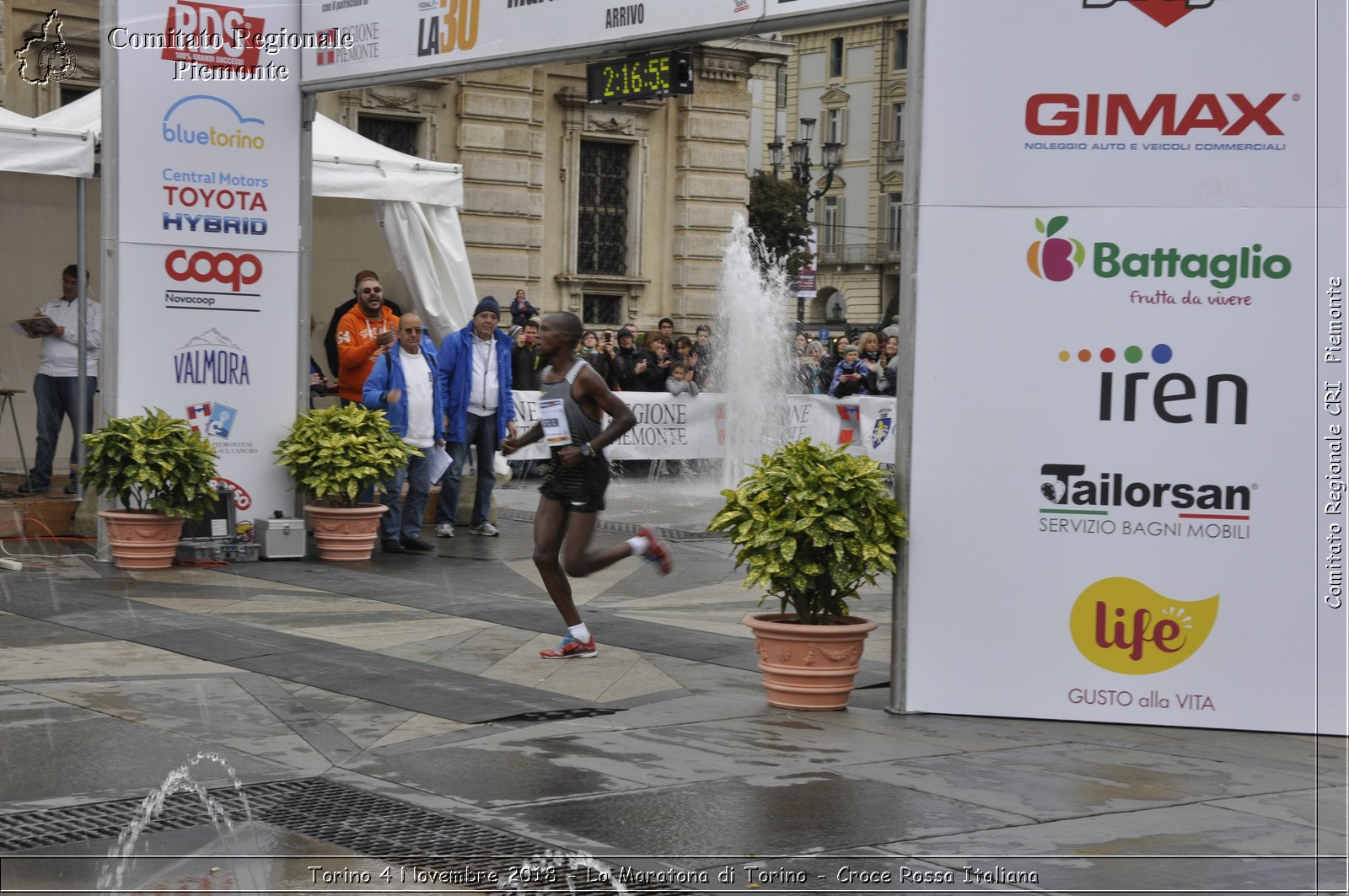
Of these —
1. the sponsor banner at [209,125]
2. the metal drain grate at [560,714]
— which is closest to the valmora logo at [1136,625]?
the metal drain grate at [560,714]

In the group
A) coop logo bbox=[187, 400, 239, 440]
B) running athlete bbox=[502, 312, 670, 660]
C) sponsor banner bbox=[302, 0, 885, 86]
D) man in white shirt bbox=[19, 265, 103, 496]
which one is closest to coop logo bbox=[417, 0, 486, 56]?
sponsor banner bbox=[302, 0, 885, 86]

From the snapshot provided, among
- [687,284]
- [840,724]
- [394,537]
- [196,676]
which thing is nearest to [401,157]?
[394,537]

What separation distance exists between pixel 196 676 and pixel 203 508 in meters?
4.41

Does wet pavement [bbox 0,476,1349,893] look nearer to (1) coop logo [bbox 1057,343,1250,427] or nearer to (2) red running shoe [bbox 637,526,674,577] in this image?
(2) red running shoe [bbox 637,526,674,577]

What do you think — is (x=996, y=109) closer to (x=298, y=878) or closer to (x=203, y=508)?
(x=298, y=878)

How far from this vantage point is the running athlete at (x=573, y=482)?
29.8ft

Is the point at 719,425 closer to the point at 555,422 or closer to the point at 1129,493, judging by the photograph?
the point at 555,422

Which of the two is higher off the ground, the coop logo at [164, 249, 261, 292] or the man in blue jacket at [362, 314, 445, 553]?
the coop logo at [164, 249, 261, 292]

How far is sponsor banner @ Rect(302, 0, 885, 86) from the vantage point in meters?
10.6

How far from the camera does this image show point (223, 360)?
1319cm

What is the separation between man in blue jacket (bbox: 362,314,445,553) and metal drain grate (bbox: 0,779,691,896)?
24.3ft

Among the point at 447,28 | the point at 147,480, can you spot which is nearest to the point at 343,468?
the point at 147,480

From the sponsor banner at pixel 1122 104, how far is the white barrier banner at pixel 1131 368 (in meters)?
0.01

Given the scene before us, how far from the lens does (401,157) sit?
1572cm
